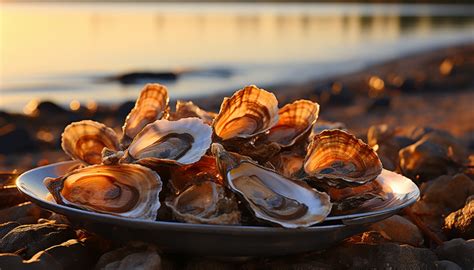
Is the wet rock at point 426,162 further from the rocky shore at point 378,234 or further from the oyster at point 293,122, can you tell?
the oyster at point 293,122

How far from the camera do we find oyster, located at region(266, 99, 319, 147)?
2795 millimetres

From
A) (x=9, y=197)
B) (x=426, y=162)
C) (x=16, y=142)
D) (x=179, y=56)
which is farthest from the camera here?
(x=179, y=56)

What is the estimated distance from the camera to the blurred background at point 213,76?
10.6 m

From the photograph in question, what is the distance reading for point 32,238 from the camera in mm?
2604

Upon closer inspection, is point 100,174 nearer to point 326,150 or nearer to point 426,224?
point 326,150

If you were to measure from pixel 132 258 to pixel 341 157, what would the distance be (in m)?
0.91

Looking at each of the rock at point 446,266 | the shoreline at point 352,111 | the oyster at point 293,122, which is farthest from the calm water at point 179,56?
the rock at point 446,266

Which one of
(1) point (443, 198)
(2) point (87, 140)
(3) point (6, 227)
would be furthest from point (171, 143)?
(1) point (443, 198)

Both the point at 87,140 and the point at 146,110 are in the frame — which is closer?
the point at 87,140

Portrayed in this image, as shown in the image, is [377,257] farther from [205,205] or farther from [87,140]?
[87,140]

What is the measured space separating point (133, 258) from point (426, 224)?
162 centimetres

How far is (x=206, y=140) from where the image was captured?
247 cm

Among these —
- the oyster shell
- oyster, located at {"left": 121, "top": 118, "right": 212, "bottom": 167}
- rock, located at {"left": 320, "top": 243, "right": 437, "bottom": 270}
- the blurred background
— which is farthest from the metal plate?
the blurred background

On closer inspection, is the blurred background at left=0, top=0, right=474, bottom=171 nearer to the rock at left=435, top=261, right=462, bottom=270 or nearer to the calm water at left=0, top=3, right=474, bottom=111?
the calm water at left=0, top=3, right=474, bottom=111
